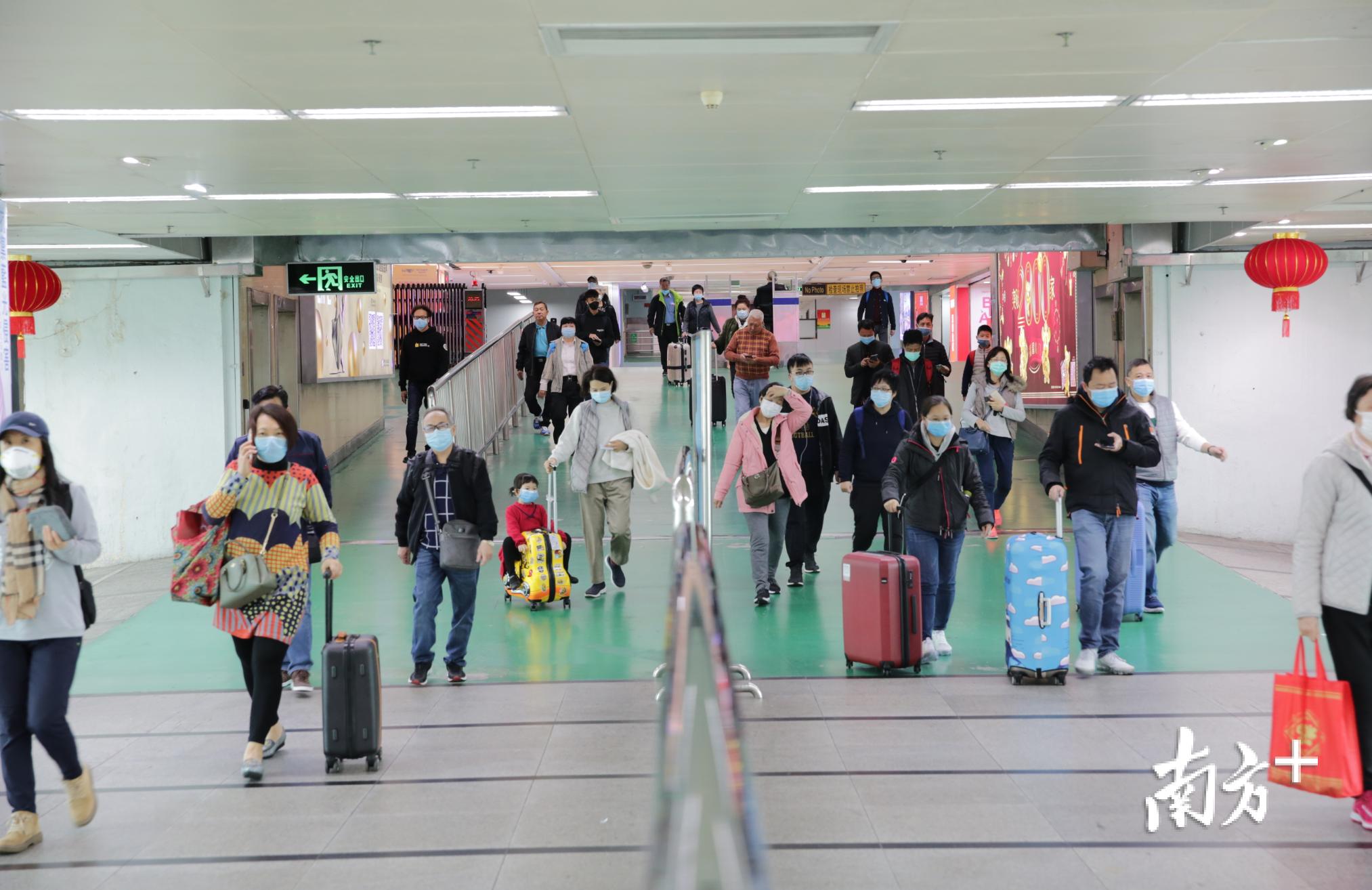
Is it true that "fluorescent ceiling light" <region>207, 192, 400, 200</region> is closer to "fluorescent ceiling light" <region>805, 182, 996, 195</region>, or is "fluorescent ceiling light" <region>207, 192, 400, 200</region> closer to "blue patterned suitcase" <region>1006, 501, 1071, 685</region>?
"fluorescent ceiling light" <region>805, 182, 996, 195</region>

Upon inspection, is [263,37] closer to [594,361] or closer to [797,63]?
[797,63]

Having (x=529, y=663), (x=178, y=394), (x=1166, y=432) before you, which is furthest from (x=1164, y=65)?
→ (x=178, y=394)

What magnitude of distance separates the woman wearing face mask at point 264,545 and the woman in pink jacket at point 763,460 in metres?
4.22

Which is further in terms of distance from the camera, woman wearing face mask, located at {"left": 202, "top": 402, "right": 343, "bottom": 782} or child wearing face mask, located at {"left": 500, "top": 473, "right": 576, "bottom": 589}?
child wearing face mask, located at {"left": 500, "top": 473, "right": 576, "bottom": 589}

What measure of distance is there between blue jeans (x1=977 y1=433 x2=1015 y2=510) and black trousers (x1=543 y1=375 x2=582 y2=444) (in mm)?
6631

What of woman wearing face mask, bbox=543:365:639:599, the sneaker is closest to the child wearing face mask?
woman wearing face mask, bbox=543:365:639:599

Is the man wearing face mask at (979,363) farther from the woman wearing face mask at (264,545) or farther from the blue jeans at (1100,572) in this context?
the woman wearing face mask at (264,545)

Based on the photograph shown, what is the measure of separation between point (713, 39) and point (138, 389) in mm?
11115

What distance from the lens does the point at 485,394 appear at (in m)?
18.5

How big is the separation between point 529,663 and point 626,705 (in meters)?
1.38

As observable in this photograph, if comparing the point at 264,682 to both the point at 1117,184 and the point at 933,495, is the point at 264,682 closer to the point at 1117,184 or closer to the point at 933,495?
the point at 933,495

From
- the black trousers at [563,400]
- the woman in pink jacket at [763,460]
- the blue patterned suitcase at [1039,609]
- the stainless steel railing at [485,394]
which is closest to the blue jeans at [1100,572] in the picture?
the blue patterned suitcase at [1039,609]

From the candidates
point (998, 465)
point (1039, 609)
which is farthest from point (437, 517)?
point (998, 465)

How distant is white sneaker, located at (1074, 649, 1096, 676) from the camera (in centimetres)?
770
